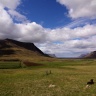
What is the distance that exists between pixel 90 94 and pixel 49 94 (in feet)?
16.4

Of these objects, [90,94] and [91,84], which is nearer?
[90,94]

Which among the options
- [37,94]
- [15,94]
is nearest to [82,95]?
[37,94]

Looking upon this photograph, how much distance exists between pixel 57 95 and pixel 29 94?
11.6 ft

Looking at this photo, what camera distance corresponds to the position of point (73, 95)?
1011 inches

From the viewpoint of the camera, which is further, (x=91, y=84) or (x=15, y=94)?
(x=91, y=84)

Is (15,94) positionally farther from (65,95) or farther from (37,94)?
(65,95)

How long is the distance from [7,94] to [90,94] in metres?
10.2

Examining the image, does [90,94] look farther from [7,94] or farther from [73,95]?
[7,94]

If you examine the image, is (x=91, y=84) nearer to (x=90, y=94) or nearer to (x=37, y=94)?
(x=90, y=94)

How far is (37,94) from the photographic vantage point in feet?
87.7

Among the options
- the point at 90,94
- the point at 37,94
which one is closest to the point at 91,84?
the point at 90,94

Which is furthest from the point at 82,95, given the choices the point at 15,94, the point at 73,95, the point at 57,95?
the point at 15,94

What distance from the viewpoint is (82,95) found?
25.6 metres

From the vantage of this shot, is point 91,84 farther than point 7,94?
Yes
